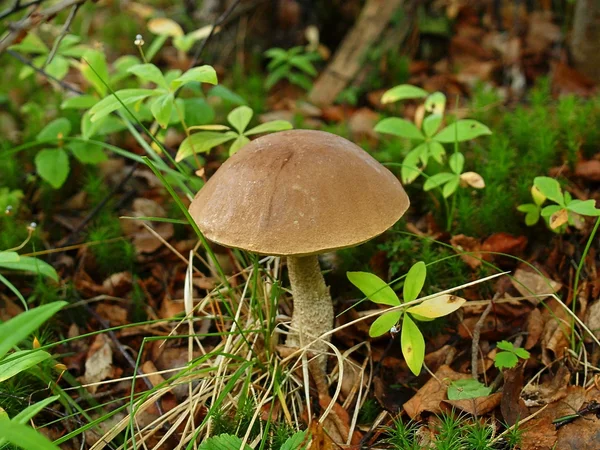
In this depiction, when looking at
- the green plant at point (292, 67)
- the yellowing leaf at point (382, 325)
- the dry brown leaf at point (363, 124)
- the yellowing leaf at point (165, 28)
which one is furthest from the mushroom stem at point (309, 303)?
the green plant at point (292, 67)

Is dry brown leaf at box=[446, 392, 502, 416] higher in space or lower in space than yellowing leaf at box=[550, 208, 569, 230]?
lower

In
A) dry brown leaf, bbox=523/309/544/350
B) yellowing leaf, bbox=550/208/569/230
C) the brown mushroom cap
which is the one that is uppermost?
the brown mushroom cap

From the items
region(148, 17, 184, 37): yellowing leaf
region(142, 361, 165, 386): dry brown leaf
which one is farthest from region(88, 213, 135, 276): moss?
region(148, 17, 184, 37): yellowing leaf

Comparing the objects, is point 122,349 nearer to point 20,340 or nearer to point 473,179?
point 20,340

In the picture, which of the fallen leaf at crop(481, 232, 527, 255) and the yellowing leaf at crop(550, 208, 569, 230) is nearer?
the yellowing leaf at crop(550, 208, 569, 230)

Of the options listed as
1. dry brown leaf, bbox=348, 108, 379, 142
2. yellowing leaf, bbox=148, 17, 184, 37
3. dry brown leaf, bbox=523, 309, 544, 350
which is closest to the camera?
dry brown leaf, bbox=523, 309, 544, 350

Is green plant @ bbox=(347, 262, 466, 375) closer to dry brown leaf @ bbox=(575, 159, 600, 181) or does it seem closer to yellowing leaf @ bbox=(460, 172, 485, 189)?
yellowing leaf @ bbox=(460, 172, 485, 189)
